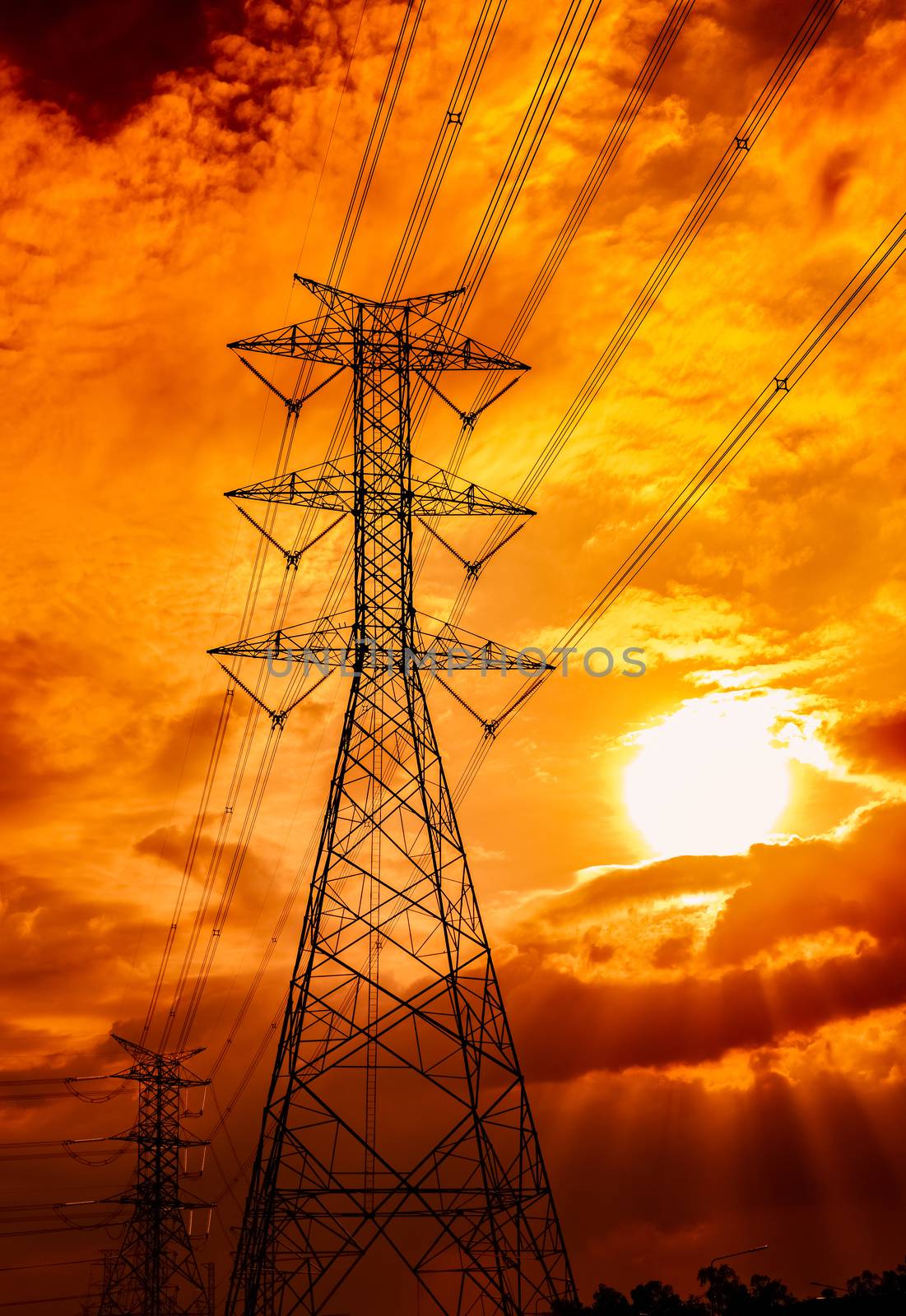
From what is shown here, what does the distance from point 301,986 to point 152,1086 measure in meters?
40.1

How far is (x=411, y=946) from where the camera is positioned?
2806 cm

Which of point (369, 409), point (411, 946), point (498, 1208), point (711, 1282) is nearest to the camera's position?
point (498, 1208)

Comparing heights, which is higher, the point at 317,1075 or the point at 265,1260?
the point at 317,1075

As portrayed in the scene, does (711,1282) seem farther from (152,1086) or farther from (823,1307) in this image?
(823,1307)

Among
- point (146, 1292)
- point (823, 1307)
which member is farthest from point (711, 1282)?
point (823, 1307)

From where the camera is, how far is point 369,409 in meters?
33.2

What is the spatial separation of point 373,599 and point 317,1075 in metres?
12.0

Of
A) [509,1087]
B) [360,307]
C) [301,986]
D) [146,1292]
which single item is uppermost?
[360,307]

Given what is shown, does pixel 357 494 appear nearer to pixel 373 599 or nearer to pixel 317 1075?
pixel 373 599

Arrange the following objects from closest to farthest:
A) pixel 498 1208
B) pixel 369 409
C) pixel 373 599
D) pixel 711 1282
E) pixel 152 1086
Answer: pixel 498 1208
pixel 373 599
pixel 369 409
pixel 152 1086
pixel 711 1282

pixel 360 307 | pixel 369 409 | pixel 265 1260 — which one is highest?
pixel 360 307

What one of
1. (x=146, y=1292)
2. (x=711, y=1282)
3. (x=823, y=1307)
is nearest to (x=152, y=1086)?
(x=146, y=1292)

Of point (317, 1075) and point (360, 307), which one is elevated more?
point (360, 307)

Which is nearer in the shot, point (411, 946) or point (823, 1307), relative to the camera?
point (411, 946)
